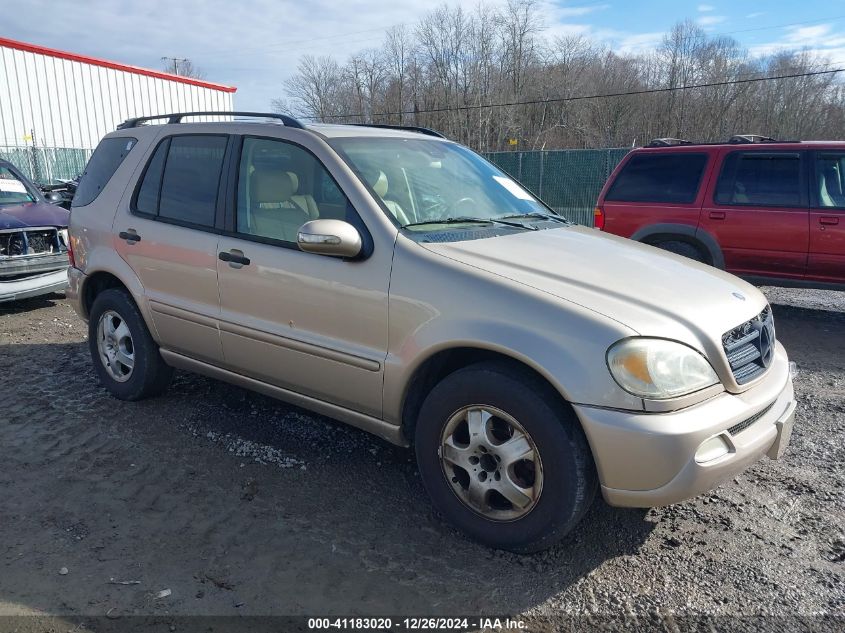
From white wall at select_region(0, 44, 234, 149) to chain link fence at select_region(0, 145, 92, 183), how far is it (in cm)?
131

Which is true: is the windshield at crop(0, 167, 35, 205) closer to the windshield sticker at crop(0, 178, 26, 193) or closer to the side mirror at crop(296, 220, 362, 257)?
the windshield sticker at crop(0, 178, 26, 193)

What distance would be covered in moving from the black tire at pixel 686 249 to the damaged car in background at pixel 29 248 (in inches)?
279

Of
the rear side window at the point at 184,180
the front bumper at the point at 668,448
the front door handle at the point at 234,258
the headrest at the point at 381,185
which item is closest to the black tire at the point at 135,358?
the rear side window at the point at 184,180

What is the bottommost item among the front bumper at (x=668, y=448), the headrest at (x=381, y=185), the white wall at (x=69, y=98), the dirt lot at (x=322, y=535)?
the dirt lot at (x=322, y=535)

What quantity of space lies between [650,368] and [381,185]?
5.53 feet

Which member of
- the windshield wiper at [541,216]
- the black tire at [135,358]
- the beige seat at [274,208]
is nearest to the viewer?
the beige seat at [274,208]

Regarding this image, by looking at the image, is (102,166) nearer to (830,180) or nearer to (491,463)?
(491,463)

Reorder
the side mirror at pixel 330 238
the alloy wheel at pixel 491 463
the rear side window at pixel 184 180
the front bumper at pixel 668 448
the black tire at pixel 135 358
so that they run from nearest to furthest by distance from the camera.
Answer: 1. the front bumper at pixel 668 448
2. the alloy wheel at pixel 491 463
3. the side mirror at pixel 330 238
4. the rear side window at pixel 184 180
5. the black tire at pixel 135 358

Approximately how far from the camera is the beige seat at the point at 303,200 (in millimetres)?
3482

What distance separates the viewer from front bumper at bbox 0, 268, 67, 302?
7253 millimetres

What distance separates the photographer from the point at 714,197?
731 centimetres

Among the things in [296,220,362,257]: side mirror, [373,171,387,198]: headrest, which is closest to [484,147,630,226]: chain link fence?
[373,171,387,198]: headrest

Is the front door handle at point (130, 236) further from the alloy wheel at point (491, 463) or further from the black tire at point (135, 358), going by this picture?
the alloy wheel at point (491, 463)

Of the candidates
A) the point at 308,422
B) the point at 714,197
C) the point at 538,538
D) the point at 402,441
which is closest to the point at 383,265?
the point at 402,441
